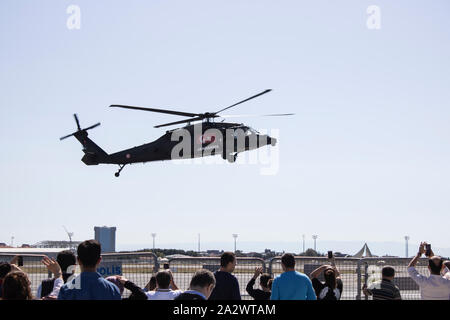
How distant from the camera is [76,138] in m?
33.5

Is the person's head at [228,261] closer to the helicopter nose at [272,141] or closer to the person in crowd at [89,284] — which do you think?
the person in crowd at [89,284]

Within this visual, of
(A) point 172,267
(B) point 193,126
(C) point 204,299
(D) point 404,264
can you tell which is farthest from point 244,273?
(B) point 193,126

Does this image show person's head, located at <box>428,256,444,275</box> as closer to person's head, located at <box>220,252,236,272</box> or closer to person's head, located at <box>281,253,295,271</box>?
person's head, located at <box>281,253,295,271</box>

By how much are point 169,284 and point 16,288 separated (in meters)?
2.68

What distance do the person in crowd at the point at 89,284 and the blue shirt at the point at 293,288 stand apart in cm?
273

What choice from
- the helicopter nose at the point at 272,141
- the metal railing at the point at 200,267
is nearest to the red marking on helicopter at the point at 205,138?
the helicopter nose at the point at 272,141

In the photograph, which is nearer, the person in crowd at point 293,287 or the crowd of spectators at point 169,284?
the crowd of spectators at point 169,284

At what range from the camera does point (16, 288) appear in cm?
549

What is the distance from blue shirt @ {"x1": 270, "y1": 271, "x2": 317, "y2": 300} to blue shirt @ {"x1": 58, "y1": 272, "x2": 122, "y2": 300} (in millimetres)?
2762

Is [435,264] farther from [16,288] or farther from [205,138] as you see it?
[205,138]

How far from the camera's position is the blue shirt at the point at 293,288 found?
301 inches

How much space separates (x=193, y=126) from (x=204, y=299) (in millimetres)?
21596
